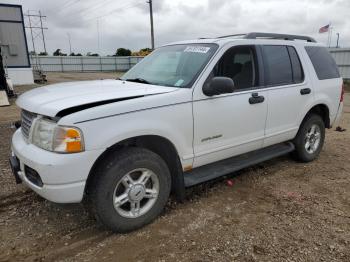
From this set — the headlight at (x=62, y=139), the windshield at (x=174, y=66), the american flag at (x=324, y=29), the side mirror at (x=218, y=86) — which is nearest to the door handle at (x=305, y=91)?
the windshield at (x=174, y=66)

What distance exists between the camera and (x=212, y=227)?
346 cm

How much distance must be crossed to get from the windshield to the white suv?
0.02 meters

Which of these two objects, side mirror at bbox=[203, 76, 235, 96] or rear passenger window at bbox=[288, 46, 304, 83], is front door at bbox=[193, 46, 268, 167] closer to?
side mirror at bbox=[203, 76, 235, 96]

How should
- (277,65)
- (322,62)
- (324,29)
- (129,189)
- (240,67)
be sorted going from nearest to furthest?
1. (129,189)
2. (240,67)
3. (277,65)
4. (322,62)
5. (324,29)

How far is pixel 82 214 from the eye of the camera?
3.74 meters

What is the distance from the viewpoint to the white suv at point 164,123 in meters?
2.89

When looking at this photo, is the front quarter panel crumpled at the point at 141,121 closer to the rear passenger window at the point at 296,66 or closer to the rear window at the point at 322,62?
the rear passenger window at the point at 296,66

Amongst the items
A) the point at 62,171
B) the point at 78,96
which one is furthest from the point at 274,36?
the point at 62,171

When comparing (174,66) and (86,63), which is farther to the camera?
(86,63)

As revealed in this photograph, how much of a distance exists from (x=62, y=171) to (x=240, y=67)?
2531mm

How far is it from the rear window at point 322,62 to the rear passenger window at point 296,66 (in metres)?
0.36

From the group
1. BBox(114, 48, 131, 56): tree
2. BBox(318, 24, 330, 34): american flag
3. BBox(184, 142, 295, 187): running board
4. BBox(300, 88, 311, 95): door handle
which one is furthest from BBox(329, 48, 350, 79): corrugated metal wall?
BBox(114, 48, 131, 56): tree

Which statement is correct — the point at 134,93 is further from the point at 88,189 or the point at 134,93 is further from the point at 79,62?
the point at 79,62

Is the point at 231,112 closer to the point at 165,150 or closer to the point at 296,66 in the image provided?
the point at 165,150
